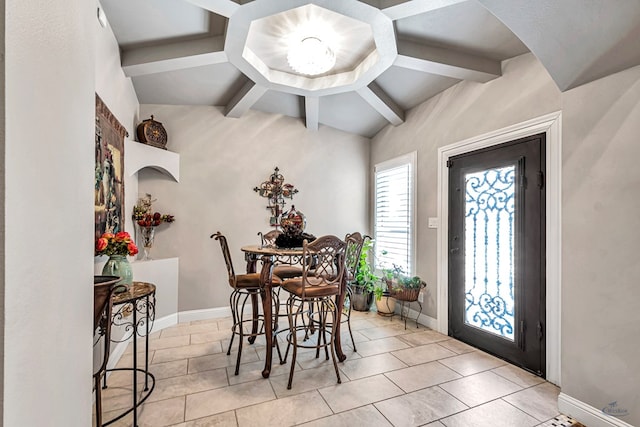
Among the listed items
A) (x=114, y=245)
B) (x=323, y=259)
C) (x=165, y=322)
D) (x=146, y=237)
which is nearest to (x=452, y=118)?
(x=323, y=259)

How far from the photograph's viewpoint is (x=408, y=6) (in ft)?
6.56

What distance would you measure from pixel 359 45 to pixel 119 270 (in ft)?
8.64

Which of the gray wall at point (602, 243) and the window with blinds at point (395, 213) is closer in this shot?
the gray wall at point (602, 243)

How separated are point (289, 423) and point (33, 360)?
5.31 ft

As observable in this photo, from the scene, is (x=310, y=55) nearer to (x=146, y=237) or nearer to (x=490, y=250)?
(x=490, y=250)

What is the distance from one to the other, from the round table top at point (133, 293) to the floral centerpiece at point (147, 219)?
134 cm

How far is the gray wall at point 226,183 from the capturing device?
3.65m

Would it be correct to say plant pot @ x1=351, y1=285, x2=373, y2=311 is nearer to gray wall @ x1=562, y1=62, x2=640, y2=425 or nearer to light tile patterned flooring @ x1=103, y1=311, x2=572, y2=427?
light tile patterned flooring @ x1=103, y1=311, x2=572, y2=427

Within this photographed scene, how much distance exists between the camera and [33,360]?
665mm

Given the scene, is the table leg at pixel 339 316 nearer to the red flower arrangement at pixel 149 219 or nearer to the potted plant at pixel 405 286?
the potted plant at pixel 405 286

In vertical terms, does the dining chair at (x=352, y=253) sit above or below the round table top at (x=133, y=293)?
above

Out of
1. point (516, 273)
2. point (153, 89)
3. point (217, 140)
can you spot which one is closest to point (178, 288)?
point (217, 140)

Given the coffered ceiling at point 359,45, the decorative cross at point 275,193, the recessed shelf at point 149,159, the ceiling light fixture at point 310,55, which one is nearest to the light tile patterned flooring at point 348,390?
the decorative cross at point 275,193

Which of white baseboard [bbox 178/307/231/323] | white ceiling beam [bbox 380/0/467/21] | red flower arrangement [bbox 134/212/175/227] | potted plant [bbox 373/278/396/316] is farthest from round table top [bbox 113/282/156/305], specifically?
potted plant [bbox 373/278/396/316]
